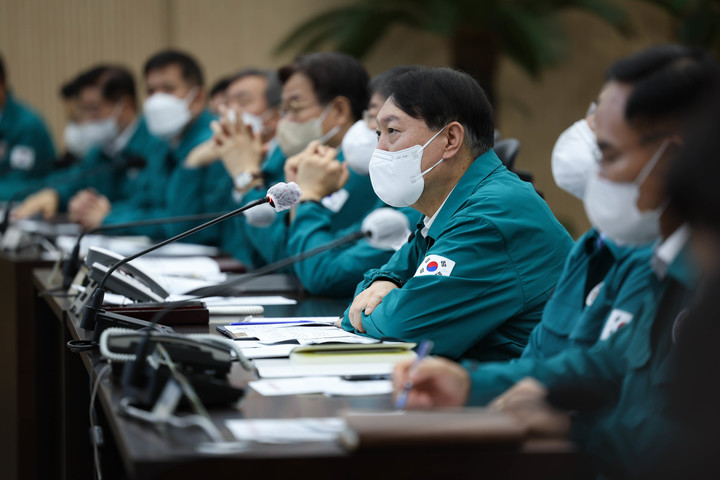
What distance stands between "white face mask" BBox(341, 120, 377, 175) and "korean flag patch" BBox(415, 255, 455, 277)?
98cm

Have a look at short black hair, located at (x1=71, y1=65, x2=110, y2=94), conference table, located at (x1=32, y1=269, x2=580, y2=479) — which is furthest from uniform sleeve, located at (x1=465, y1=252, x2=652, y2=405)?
short black hair, located at (x1=71, y1=65, x2=110, y2=94)

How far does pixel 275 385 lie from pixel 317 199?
147 centimetres

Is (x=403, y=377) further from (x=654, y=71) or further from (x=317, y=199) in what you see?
(x=317, y=199)

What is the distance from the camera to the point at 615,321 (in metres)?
1.52

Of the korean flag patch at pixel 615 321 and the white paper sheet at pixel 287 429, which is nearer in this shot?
the white paper sheet at pixel 287 429

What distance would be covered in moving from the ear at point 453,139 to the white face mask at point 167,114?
306 centimetres

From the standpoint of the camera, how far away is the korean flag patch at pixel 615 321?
150cm

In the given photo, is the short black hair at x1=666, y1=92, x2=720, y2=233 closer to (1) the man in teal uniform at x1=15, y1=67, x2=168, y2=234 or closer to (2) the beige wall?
(1) the man in teal uniform at x1=15, y1=67, x2=168, y2=234

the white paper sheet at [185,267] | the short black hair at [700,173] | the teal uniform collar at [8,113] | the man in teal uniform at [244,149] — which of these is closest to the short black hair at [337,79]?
the man in teal uniform at [244,149]

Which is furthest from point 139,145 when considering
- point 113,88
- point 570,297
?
point 570,297

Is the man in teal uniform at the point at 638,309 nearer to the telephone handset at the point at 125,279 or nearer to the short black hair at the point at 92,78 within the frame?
the telephone handset at the point at 125,279

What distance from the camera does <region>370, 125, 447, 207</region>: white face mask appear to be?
2211mm

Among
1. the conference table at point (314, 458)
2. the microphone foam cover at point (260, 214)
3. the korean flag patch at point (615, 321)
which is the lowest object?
the conference table at point (314, 458)

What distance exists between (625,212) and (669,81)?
0.21 m
